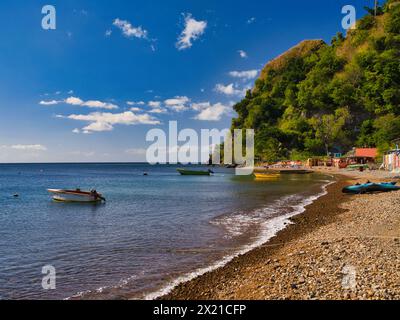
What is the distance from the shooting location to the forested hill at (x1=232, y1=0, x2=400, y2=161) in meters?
106

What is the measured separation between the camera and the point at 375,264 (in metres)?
9.65

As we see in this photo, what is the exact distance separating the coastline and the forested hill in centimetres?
8771

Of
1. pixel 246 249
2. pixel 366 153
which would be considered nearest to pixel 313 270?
pixel 246 249

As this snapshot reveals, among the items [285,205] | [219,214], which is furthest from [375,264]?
[285,205]

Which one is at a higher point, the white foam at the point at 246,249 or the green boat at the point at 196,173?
the green boat at the point at 196,173

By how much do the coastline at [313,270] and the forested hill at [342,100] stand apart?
87708mm

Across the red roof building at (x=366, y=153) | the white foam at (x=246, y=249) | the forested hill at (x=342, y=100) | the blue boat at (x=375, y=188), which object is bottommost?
the white foam at (x=246, y=249)

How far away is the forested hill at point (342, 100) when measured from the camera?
106 meters

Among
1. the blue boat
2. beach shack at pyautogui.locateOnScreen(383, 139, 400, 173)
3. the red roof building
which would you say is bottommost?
the blue boat

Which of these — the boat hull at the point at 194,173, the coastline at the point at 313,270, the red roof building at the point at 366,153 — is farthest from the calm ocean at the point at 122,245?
the red roof building at the point at 366,153

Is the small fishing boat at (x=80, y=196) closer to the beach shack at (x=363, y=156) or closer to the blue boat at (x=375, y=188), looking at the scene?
the blue boat at (x=375, y=188)

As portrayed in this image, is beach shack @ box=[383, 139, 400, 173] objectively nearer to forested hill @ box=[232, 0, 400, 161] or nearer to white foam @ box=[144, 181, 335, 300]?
forested hill @ box=[232, 0, 400, 161]

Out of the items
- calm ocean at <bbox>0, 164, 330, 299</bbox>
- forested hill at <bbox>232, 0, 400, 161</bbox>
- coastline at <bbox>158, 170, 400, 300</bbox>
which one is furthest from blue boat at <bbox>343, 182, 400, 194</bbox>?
forested hill at <bbox>232, 0, 400, 161</bbox>

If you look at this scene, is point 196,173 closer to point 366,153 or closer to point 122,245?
point 366,153
